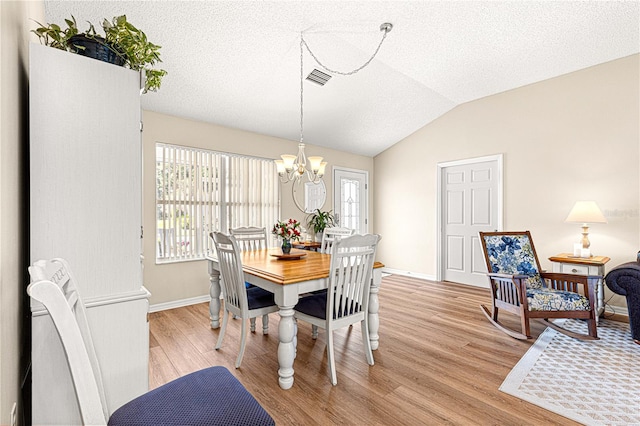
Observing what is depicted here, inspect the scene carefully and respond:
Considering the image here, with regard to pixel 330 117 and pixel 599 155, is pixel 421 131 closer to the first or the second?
pixel 330 117

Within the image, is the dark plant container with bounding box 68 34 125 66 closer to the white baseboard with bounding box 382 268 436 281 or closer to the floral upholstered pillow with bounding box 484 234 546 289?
the floral upholstered pillow with bounding box 484 234 546 289

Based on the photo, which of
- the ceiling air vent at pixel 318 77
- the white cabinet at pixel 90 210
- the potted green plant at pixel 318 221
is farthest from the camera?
the potted green plant at pixel 318 221

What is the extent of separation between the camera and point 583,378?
7.22 ft

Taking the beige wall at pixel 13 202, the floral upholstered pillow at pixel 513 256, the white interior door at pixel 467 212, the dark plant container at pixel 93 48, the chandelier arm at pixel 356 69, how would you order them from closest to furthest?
the beige wall at pixel 13 202
the dark plant container at pixel 93 48
the chandelier arm at pixel 356 69
the floral upholstered pillow at pixel 513 256
the white interior door at pixel 467 212

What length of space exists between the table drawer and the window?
3.88 metres

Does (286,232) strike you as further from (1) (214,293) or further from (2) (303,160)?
(1) (214,293)

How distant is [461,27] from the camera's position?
3.19 m

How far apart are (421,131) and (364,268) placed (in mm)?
4087

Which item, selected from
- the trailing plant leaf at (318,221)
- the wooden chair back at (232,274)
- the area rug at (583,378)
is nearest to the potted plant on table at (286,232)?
the wooden chair back at (232,274)

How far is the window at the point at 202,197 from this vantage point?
390cm

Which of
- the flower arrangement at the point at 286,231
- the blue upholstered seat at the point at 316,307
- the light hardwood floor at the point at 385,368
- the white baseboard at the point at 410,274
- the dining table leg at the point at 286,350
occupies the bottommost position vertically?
the light hardwood floor at the point at 385,368

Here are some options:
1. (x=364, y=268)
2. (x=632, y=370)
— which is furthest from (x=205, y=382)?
(x=632, y=370)

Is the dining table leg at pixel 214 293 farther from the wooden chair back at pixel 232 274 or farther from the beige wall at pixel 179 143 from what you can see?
the beige wall at pixel 179 143

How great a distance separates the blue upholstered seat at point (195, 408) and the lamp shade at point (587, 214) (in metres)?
4.00
